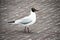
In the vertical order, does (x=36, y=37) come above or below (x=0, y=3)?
below

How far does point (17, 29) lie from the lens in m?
3.52

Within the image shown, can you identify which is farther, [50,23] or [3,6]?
[3,6]

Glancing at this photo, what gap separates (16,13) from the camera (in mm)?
4188

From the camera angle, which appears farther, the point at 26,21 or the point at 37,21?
the point at 37,21

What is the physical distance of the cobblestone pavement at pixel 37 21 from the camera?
3285 mm

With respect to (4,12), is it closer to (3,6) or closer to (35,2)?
(3,6)

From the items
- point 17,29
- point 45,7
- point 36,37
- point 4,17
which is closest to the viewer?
point 36,37

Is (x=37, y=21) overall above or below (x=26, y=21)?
below

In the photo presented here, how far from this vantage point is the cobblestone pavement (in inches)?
129

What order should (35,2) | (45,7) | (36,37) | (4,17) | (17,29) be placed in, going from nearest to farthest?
(36,37) < (17,29) < (4,17) < (45,7) < (35,2)

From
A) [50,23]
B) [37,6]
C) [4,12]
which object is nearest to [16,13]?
[4,12]

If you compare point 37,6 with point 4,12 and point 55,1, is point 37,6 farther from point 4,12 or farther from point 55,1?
point 4,12

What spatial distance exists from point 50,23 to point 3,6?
4.78ft

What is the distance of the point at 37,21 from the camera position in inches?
150
